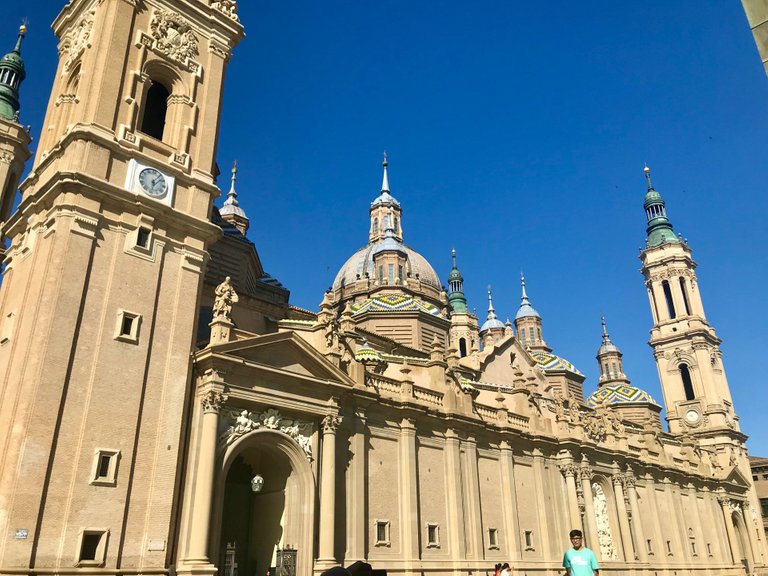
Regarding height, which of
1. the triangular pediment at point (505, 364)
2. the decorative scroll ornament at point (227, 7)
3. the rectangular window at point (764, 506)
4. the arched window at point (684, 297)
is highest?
the arched window at point (684, 297)

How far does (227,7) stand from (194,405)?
19.7m

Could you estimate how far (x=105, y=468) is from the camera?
68.3 ft

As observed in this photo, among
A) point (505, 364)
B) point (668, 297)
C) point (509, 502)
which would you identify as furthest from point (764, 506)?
point (509, 502)

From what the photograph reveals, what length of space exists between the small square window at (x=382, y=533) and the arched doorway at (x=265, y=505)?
438cm

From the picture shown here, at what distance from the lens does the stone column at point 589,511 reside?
129 ft

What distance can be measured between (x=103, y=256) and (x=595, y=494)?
108 feet

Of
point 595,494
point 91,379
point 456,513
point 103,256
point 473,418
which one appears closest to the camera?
point 91,379

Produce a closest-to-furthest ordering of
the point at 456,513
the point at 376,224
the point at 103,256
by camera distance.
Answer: the point at 103,256
the point at 456,513
the point at 376,224

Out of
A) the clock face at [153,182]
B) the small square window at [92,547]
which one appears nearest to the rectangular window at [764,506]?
the clock face at [153,182]

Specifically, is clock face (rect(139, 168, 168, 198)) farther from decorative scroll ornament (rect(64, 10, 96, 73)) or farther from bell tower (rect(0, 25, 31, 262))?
bell tower (rect(0, 25, 31, 262))

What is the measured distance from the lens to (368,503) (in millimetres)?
28281

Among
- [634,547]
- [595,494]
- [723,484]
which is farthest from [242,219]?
[723,484]

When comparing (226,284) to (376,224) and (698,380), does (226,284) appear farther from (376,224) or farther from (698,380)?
(698,380)

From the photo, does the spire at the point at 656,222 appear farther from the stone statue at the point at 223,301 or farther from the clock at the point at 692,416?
the stone statue at the point at 223,301
